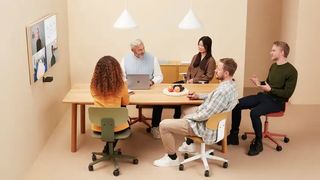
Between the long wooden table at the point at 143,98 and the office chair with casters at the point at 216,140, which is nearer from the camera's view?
the office chair with casters at the point at 216,140

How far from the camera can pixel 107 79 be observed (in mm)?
4957

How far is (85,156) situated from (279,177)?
2.26 metres

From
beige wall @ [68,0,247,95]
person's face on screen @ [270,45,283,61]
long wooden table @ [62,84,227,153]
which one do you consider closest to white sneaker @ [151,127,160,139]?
long wooden table @ [62,84,227,153]

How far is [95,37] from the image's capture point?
7.26m

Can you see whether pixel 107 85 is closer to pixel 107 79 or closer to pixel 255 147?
pixel 107 79

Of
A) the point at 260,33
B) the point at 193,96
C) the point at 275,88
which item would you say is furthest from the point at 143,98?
the point at 260,33

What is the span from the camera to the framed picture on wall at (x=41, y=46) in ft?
17.0

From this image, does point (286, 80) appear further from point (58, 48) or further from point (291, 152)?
point (58, 48)

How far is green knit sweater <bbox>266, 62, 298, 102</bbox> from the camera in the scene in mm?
5555

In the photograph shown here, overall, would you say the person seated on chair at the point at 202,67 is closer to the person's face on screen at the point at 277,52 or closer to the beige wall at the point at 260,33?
the person's face on screen at the point at 277,52
